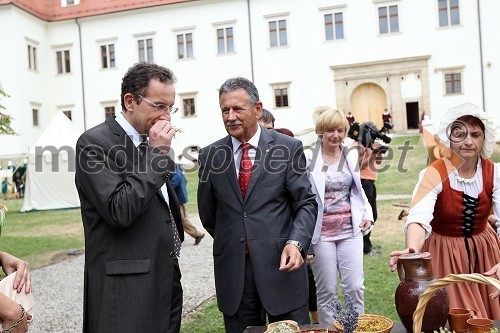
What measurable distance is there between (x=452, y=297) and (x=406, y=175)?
16129mm

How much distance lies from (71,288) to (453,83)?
2790 cm

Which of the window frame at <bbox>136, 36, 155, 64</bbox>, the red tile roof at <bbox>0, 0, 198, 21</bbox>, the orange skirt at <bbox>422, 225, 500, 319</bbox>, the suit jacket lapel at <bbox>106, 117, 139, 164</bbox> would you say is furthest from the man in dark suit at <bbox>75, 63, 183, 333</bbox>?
the window frame at <bbox>136, 36, 155, 64</bbox>

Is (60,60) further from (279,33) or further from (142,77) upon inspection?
(142,77)

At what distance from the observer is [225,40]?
33125 millimetres

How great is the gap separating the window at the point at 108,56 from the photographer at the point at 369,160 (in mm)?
30114

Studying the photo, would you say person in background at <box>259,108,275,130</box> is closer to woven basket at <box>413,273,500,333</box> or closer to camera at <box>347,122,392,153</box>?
camera at <box>347,122,392,153</box>

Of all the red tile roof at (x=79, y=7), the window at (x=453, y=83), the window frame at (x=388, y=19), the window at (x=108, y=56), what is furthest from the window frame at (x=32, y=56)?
the window at (x=453, y=83)

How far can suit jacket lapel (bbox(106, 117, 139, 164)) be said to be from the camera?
256 cm

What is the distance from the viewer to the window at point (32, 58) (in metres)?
34.0

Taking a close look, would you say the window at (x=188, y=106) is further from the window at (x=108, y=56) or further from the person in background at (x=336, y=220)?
the person in background at (x=336, y=220)

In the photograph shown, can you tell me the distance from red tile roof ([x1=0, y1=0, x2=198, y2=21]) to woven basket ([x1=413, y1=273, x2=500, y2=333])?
110 feet

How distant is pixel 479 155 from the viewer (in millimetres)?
3201

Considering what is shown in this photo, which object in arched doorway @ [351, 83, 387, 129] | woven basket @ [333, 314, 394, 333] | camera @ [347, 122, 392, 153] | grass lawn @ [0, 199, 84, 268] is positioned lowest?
grass lawn @ [0, 199, 84, 268]

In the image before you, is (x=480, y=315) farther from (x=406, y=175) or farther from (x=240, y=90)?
(x=406, y=175)
